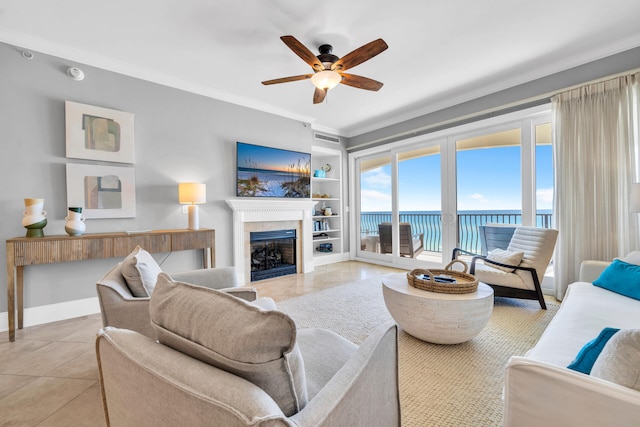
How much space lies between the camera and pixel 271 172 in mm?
4332

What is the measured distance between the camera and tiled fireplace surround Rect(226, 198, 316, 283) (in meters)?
3.98

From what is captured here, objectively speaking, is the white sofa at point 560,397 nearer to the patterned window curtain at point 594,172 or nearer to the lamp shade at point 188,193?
the patterned window curtain at point 594,172

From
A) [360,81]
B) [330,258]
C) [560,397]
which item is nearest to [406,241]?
[330,258]

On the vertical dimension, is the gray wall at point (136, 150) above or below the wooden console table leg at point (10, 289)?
above

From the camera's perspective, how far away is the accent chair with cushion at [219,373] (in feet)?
1.82

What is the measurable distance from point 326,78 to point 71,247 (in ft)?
9.46

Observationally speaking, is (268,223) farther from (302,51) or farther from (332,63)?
(302,51)

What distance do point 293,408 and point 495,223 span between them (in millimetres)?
3901

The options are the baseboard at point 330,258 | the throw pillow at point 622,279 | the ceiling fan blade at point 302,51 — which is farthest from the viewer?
the baseboard at point 330,258

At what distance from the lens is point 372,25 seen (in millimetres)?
2438

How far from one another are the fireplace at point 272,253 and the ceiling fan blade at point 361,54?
2.64 metres

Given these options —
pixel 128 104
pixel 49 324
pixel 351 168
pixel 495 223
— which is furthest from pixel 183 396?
pixel 351 168

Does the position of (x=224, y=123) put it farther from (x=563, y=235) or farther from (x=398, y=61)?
(x=563, y=235)

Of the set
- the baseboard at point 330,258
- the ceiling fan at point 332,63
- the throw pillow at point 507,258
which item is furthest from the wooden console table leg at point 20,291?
the throw pillow at point 507,258
